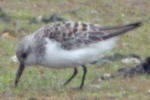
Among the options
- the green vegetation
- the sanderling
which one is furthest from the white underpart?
the green vegetation

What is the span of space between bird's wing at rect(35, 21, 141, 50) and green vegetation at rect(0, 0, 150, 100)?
812 millimetres

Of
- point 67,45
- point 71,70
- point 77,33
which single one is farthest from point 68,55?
point 71,70

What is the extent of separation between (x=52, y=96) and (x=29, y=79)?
5.32ft

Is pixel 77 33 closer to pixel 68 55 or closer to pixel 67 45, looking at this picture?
pixel 67 45

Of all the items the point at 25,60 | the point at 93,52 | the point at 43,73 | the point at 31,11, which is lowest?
the point at 31,11

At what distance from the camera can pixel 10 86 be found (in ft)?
37.0

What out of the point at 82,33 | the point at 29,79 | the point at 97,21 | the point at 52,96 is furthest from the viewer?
the point at 97,21

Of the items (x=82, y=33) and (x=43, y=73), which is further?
(x=43, y=73)

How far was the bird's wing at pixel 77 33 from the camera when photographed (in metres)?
10.9

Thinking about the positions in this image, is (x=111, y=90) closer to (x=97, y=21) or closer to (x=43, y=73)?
(x=43, y=73)

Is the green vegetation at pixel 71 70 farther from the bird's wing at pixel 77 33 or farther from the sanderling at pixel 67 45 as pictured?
the bird's wing at pixel 77 33

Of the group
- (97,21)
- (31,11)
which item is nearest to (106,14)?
(97,21)

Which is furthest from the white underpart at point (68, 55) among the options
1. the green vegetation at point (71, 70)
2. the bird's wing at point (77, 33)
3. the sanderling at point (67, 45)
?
the green vegetation at point (71, 70)

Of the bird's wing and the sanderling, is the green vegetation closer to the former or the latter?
the sanderling
